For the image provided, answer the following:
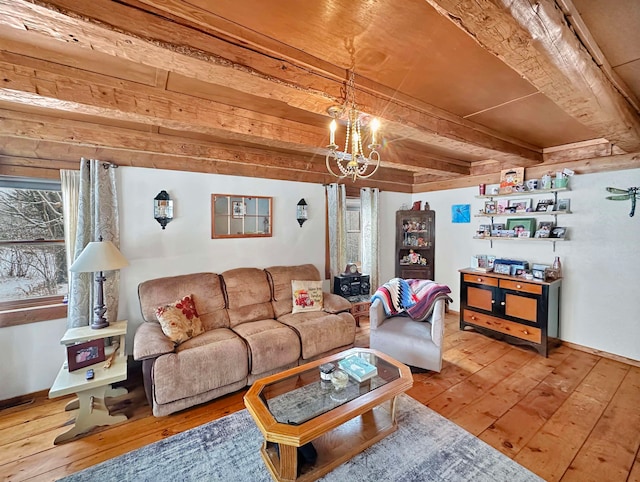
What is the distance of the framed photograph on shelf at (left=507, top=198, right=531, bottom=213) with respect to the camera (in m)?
3.73

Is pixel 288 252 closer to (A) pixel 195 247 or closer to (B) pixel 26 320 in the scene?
(A) pixel 195 247

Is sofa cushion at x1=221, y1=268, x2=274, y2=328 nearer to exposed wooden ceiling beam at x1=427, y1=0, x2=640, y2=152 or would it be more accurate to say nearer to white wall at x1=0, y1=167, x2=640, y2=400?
white wall at x1=0, y1=167, x2=640, y2=400

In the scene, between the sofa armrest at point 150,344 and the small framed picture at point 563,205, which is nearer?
the sofa armrest at point 150,344

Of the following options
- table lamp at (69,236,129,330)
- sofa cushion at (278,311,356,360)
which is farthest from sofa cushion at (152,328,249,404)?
table lamp at (69,236,129,330)

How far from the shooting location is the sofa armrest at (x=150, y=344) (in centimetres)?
221

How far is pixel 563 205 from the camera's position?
3428 mm

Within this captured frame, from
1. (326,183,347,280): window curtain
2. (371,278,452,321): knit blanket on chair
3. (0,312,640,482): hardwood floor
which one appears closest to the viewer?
(0,312,640,482): hardwood floor

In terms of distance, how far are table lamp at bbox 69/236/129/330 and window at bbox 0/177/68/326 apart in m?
0.46

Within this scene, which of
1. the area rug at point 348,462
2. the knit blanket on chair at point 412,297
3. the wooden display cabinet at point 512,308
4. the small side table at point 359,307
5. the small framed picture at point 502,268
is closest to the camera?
the area rug at point 348,462

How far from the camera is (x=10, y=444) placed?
1968 millimetres

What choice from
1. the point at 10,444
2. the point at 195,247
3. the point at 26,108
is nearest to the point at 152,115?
the point at 26,108

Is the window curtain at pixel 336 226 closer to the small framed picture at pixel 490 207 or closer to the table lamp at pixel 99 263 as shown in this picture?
the small framed picture at pixel 490 207

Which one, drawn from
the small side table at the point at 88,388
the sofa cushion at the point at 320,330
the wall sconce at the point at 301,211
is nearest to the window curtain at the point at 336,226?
the wall sconce at the point at 301,211

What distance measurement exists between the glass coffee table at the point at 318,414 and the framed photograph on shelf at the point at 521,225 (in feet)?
9.02
